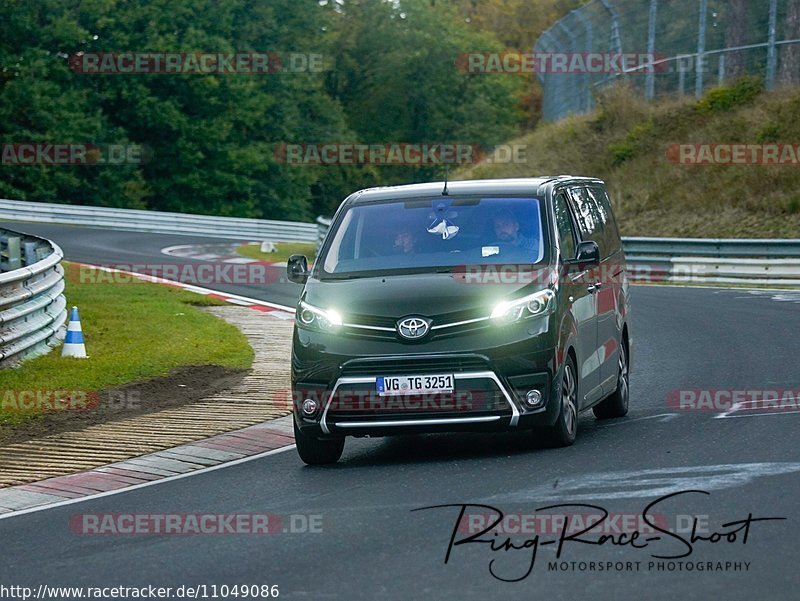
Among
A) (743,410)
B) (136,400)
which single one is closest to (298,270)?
(136,400)

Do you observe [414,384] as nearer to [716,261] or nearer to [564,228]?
[564,228]

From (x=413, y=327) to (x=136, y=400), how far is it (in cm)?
474

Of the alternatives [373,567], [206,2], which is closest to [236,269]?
[373,567]

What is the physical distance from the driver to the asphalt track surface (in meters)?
1.42

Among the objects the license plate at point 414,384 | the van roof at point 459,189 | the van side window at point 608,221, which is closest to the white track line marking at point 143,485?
the license plate at point 414,384

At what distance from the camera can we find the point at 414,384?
31.0ft

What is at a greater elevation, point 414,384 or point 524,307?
point 524,307

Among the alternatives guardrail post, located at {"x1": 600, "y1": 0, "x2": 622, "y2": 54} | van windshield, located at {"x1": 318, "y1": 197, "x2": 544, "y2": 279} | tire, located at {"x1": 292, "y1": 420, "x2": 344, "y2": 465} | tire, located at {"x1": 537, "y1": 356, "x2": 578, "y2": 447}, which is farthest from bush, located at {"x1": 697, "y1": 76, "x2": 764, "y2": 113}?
tire, located at {"x1": 292, "y1": 420, "x2": 344, "y2": 465}

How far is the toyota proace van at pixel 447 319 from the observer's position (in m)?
9.47

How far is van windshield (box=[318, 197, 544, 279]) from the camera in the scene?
10.3 meters

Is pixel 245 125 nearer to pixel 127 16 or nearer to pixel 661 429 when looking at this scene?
pixel 127 16

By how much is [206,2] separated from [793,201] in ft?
136

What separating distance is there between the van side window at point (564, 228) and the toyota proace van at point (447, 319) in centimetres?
2

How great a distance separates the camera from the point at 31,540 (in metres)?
7.84
